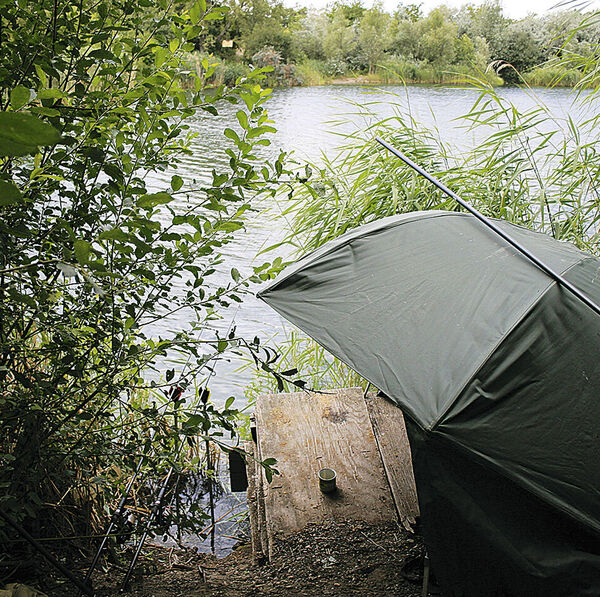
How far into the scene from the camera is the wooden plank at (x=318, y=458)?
2.14 m

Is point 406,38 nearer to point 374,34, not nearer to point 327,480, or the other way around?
point 374,34

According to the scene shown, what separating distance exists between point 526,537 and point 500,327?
0.52 m

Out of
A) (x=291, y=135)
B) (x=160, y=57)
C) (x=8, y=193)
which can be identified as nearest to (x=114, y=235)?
(x=8, y=193)

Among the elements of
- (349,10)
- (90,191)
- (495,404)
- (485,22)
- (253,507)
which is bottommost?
(253,507)

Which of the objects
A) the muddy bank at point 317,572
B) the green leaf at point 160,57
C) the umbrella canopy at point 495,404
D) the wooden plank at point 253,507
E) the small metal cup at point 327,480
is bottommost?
the wooden plank at point 253,507

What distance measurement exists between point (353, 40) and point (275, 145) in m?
3.99

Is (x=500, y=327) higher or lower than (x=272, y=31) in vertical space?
lower

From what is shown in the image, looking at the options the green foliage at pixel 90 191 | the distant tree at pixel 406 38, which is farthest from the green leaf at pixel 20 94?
the distant tree at pixel 406 38

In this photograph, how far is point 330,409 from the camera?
273 cm

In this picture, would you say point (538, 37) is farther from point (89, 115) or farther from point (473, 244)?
point (89, 115)

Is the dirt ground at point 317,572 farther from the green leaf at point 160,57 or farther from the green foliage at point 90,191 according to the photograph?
the green leaf at point 160,57

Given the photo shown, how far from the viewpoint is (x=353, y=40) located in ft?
32.6

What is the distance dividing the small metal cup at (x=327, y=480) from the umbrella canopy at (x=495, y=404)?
707 millimetres

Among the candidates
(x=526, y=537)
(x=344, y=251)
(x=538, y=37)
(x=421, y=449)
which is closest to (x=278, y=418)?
(x=344, y=251)
